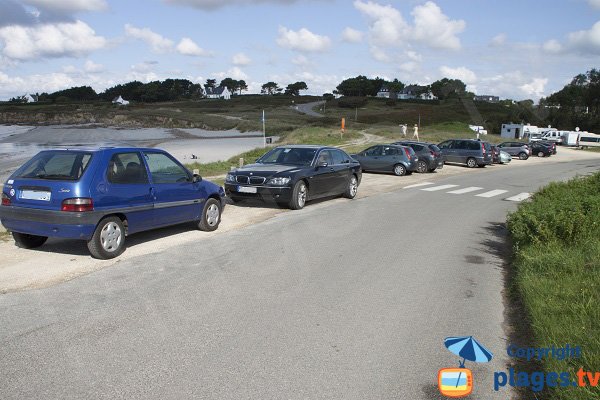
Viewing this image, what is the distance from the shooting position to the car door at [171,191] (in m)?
8.68

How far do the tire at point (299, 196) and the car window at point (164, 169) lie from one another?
153 inches

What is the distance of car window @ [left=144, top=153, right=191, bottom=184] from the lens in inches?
344

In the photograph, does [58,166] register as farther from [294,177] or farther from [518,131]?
[518,131]

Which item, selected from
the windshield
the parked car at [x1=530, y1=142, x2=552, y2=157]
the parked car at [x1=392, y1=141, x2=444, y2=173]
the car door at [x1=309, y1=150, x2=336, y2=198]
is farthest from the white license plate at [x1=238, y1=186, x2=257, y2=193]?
the parked car at [x1=530, y1=142, x2=552, y2=157]

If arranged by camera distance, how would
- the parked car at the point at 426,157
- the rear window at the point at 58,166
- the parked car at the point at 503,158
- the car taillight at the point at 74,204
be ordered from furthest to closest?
1. the parked car at the point at 503,158
2. the parked car at the point at 426,157
3. the rear window at the point at 58,166
4. the car taillight at the point at 74,204

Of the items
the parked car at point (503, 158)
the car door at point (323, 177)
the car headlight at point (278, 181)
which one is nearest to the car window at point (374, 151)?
the car door at point (323, 177)

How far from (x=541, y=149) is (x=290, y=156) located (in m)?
Answer: 44.5

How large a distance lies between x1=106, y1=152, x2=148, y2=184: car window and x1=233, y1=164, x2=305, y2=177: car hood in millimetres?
4875

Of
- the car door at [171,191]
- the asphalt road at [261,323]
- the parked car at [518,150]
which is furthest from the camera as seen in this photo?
the parked car at [518,150]

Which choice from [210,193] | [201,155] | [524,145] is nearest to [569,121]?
[524,145]

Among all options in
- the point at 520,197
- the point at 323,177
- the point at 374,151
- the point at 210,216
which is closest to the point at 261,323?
the point at 210,216

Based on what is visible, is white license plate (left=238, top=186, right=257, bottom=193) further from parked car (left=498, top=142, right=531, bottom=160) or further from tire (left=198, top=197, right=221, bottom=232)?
parked car (left=498, top=142, right=531, bottom=160)

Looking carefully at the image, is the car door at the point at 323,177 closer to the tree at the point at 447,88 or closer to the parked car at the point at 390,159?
the parked car at the point at 390,159

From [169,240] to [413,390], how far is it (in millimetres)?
6094
